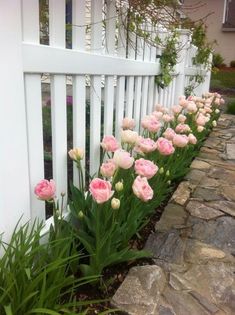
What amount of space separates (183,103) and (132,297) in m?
2.06

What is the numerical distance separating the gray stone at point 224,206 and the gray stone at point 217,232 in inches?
4.3

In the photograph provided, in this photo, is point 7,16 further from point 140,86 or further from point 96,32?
point 140,86

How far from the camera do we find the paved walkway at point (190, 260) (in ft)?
4.77

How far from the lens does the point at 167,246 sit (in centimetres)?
189

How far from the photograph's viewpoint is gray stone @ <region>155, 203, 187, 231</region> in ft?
6.91

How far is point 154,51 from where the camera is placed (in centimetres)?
310

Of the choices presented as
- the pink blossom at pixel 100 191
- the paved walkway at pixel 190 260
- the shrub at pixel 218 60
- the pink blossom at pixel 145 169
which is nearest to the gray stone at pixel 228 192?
the paved walkway at pixel 190 260

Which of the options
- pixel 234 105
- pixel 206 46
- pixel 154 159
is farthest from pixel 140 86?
pixel 234 105

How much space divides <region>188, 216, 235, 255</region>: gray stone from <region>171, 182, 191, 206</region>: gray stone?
260 mm

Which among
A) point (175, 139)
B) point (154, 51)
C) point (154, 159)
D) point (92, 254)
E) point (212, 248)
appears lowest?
point (212, 248)

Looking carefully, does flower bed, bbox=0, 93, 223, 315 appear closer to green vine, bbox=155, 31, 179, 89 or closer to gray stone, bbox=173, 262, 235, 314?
gray stone, bbox=173, 262, 235, 314

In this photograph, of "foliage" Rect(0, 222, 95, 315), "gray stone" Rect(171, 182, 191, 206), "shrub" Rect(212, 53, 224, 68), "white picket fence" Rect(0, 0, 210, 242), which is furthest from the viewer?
"shrub" Rect(212, 53, 224, 68)

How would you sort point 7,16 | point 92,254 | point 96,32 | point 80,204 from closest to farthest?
point 7,16, point 92,254, point 80,204, point 96,32

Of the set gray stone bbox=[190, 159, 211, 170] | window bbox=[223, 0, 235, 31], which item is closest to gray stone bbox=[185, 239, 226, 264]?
gray stone bbox=[190, 159, 211, 170]
